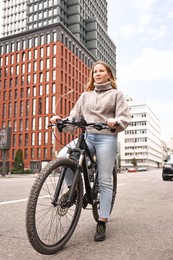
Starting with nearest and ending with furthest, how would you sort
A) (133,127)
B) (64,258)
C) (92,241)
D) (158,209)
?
(64,258), (92,241), (158,209), (133,127)

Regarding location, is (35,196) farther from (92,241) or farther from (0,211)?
(0,211)

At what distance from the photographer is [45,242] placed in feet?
8.53

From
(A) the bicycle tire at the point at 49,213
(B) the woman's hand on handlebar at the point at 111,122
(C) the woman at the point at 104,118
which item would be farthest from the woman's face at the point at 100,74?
(A) the bicycle tire at the point at 49,213

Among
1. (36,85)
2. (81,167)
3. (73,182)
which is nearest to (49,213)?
(73,182)

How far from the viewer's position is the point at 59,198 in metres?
2.81

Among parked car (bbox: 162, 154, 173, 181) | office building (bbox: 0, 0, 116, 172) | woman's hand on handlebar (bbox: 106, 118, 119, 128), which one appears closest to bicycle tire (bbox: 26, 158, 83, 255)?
woman's hand on handlebar (bbox: 106, 118, 119, 128)

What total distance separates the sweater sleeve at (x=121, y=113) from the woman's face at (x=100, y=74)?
24cm

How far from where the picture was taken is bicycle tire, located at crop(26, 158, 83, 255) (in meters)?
2.48

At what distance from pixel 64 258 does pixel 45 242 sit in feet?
0.73

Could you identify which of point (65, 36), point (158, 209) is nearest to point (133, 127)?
point (65, 36)

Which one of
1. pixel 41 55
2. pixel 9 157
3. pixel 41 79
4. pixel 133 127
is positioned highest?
pixel 41 55

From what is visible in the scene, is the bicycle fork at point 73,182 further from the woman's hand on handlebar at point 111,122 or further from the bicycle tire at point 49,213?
the woman's hand on handlebar at point 111,122

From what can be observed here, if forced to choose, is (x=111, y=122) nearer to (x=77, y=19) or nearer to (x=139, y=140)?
(x=77, y=19)

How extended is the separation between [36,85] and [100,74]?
7357 cm
